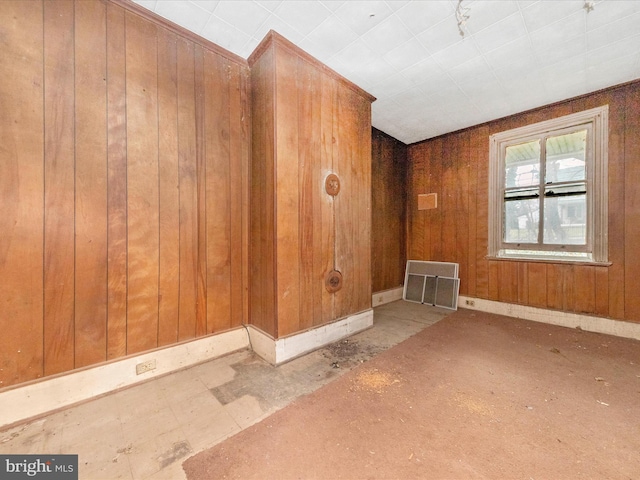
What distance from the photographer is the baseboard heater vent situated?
397 cm

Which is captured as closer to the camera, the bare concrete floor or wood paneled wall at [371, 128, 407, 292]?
the bare concrete floor

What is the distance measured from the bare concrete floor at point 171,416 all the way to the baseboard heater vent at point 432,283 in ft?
7.25

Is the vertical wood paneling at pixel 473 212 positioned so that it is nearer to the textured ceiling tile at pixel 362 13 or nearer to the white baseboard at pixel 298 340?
the white baseboard at pixel 298 340

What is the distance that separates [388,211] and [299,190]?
241 centimetres

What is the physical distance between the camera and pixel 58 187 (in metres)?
1.64

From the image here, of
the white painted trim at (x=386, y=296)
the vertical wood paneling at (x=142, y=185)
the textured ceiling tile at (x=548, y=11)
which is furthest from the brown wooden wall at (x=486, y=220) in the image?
the vertical wood paneling at (x=142, y=185)

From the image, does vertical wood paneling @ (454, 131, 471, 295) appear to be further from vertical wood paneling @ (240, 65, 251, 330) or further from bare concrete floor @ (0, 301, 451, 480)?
vertical wood paneling @ (240, 65, 251, 330)

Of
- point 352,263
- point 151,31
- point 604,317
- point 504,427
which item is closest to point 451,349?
point 504,427

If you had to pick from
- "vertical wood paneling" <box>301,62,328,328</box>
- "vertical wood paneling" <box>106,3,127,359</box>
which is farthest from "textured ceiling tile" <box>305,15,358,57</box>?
"vertical wood paneling" <box>106,3,127,359</box>

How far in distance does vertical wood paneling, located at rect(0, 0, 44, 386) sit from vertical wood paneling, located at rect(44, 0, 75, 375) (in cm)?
3

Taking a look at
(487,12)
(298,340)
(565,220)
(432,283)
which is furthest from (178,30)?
(565,220)

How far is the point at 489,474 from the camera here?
1176 millimetres

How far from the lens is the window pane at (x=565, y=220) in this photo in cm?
309

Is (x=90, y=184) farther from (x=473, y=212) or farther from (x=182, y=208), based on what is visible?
(x=473, y=212)
